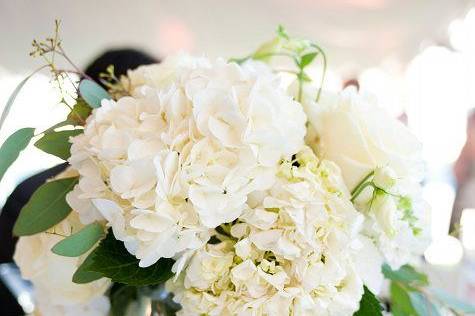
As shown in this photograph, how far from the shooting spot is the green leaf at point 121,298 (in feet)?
1.65

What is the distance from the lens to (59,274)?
46cm

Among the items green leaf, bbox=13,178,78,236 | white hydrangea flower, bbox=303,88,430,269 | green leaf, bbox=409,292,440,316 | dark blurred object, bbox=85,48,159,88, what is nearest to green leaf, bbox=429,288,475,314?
green leaf, bbox=409,292,440,316

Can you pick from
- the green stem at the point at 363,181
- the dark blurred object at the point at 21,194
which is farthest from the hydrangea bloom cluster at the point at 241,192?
the dark blurred object at the point at 21,194

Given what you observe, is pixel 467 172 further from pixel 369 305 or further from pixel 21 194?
pixel 369 305

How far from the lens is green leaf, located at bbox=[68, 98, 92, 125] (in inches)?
17.7

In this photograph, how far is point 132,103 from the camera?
41 centimetres

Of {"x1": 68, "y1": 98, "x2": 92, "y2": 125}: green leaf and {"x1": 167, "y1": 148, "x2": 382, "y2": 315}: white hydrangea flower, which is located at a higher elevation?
{"x1": 68, "y1": 98, "x2": 92, "y2": 125}: green leaf

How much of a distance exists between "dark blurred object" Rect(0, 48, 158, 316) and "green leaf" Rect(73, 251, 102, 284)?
0.41 meters

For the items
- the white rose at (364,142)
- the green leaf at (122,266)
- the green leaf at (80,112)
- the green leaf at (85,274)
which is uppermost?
the green leaf at (80,112)

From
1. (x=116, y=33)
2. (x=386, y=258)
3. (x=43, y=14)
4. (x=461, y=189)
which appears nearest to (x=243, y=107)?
(x=386, y=258)

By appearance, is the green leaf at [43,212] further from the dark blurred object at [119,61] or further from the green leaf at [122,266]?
the dark blurred object at [119,61]

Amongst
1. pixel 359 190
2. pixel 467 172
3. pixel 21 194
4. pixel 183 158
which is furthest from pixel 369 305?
pixel 467 172

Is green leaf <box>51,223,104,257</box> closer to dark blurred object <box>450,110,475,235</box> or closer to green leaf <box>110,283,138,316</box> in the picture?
green leaf <box>110,283,138,316</box>

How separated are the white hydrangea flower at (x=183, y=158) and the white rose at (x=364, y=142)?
52 mm
